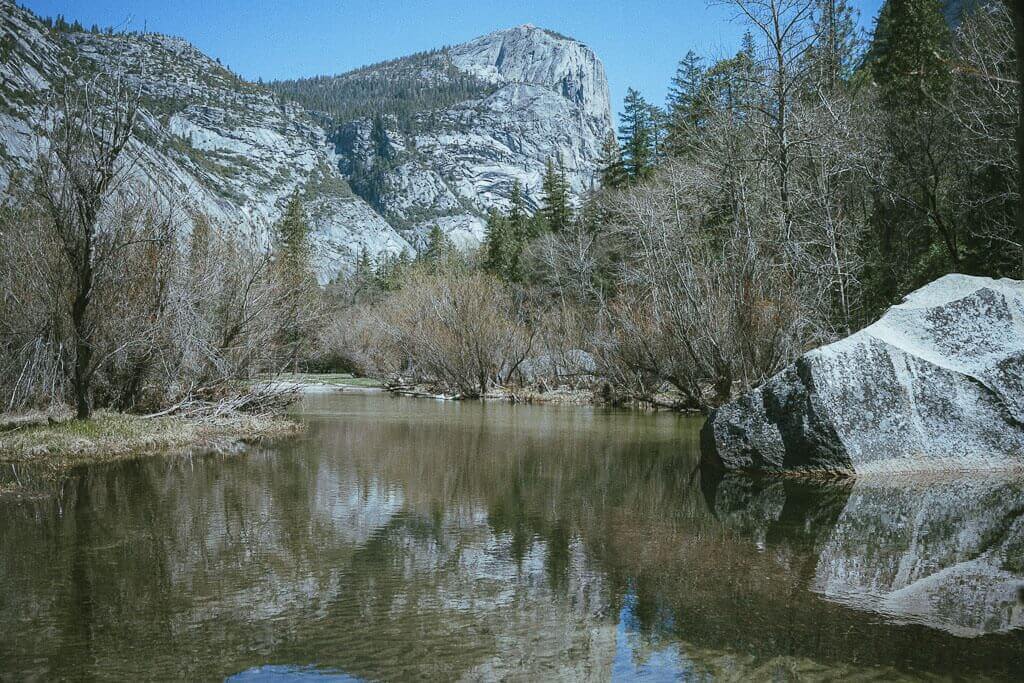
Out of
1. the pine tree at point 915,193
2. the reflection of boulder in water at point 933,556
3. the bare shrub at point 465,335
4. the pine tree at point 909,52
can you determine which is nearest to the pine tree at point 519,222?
the bare shrub at point 465,335

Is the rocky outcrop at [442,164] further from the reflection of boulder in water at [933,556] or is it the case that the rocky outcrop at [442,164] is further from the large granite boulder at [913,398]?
the reflection of boulder in water at [933,556]

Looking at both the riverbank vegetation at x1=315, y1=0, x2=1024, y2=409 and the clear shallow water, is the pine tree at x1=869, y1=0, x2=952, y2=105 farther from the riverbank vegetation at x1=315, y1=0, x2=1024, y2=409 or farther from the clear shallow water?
the clear shallow water

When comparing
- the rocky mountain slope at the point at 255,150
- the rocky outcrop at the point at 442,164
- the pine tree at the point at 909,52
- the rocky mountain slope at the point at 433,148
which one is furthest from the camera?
the rocky mountain slope at the point at 433,148

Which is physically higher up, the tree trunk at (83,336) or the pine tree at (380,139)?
the pine tree at (380,139)

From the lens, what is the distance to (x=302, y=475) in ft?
31.4

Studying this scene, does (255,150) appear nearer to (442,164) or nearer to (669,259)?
(442,164)

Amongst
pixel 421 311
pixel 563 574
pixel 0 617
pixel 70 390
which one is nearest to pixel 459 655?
pixel 563 574

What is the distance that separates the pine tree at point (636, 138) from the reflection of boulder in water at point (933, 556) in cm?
4091

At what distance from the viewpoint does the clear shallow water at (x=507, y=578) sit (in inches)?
146

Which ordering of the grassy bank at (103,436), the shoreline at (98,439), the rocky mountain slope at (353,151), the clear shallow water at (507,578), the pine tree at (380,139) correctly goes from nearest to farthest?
the clear shallow water at (507,578) < the shoreline at (98,439) < the grassy bank at (103,436) < the rocky mountain slope at (353,151) < the pine tree at (380,139)

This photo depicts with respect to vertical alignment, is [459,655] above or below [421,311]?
below

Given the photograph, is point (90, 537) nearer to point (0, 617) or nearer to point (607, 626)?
point (0, 617)

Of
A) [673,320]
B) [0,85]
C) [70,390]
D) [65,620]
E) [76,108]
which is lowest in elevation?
[65,620]

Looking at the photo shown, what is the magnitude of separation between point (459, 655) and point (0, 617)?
263cm
